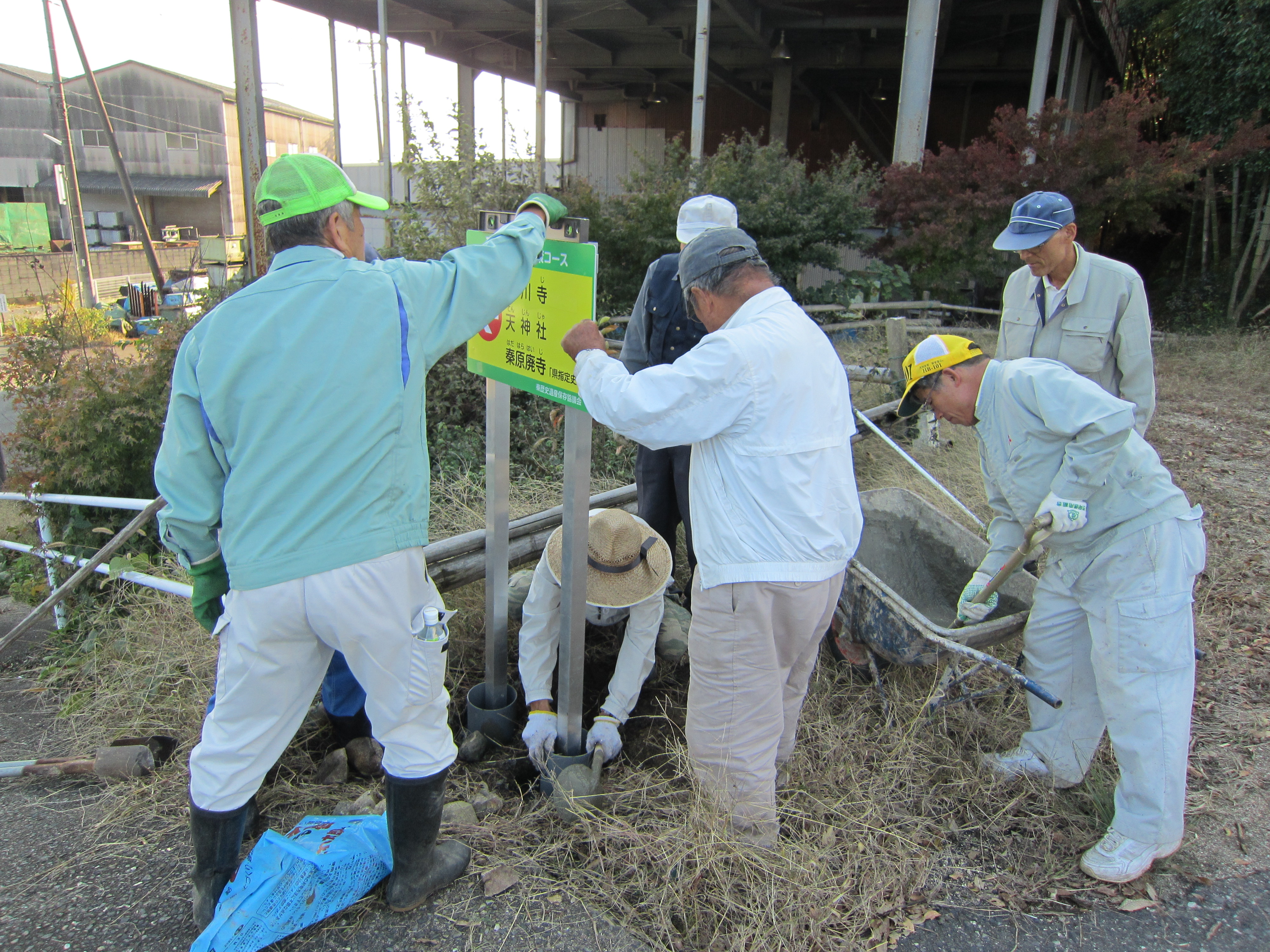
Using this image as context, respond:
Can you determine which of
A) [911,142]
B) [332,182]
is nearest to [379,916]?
[332,182]

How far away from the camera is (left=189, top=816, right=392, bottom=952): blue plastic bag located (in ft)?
6.55

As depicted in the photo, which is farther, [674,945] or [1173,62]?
[1173,62]

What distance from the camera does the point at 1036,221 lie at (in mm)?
3467

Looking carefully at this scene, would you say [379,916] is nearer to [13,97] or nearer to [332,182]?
[332,182]

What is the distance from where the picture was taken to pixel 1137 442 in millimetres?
2619

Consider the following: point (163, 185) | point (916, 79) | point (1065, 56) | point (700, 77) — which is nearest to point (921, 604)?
point (700, 77)

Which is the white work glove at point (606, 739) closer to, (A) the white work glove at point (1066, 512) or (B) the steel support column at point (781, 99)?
(A) the white work glove at point (1066, 512)

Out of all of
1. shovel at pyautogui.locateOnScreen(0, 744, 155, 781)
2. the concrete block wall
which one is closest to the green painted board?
the concrete block wall

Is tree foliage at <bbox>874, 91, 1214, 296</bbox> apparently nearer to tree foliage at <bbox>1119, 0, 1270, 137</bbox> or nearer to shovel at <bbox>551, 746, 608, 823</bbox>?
tree foliage at <bbox>1119, 0, 1270, 137</bbox>

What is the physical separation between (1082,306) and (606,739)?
9.30ft

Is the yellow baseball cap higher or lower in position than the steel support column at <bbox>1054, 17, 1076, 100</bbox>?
lower

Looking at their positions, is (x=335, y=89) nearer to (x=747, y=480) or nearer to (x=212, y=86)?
(x=747, y=480)

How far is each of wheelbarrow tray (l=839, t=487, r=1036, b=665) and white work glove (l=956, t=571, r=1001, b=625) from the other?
0.20 feet

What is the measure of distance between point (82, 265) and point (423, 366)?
59.7 feet
